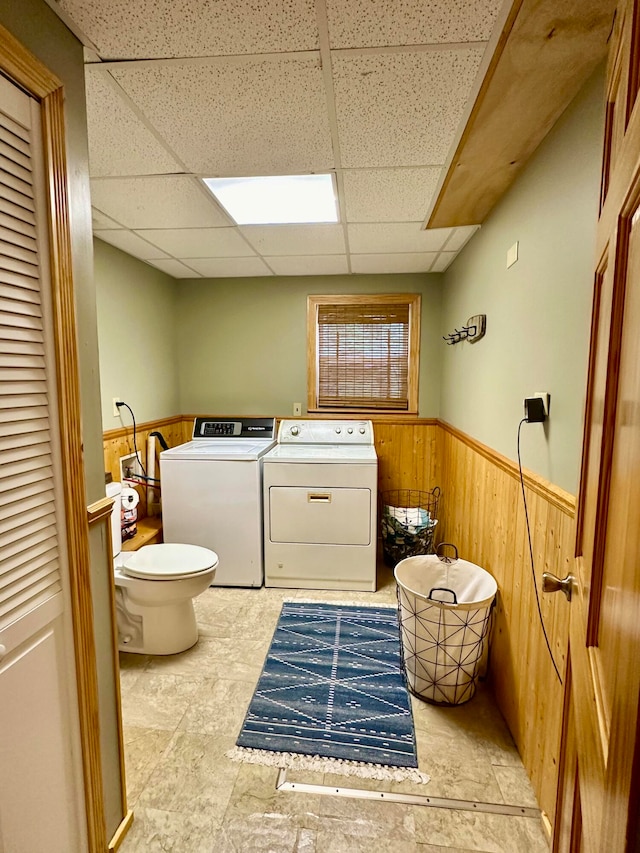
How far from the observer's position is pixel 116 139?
4.75ft

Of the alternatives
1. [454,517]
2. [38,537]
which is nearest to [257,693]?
[38,537]

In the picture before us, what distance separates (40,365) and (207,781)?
4.80 feet

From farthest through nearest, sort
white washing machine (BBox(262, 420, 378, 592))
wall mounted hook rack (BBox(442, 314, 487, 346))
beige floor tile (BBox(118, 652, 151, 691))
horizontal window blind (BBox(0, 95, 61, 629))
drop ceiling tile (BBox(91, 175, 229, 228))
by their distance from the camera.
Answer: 1. white washing machine (BBox(262, 420, 378, 592))
2. wall mounted hook rack (BBox(442, 314, 487, 346))
3. beige floor tile (BBox(118, 652, 151, 691))
4. drop ceiling tile (BBox(91, 175, 229, 228))
5. horizontal window blind (BBox(0, 95, 61, 629))

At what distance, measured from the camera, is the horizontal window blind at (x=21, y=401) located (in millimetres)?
823

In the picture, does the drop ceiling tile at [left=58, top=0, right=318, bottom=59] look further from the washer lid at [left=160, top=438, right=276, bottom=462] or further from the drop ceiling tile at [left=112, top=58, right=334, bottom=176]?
the washer lid at [left=160, top=438, right=276, bottom=462]

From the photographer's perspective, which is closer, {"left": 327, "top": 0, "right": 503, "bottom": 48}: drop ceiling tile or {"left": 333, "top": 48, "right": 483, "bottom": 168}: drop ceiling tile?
{"left": 327, "top": 0, "right": 503, "bottom": 48}: drop ceiling tile

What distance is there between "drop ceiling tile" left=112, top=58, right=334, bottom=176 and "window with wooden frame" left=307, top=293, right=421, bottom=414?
174 cm

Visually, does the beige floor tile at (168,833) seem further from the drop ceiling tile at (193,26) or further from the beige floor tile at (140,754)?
the drop ceiling tile at (193,26)

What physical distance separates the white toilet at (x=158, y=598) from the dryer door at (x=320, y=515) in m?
0.68

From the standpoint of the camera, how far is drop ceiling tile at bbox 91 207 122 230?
210 cm

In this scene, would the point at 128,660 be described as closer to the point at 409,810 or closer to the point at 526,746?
the point at 409,810

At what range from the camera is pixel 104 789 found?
3.81 feet

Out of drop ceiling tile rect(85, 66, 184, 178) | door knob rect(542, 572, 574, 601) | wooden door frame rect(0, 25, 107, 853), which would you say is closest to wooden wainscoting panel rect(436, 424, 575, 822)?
door knob rect(542, 572, 574, 601)

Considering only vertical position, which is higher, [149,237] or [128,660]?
[149,237]
